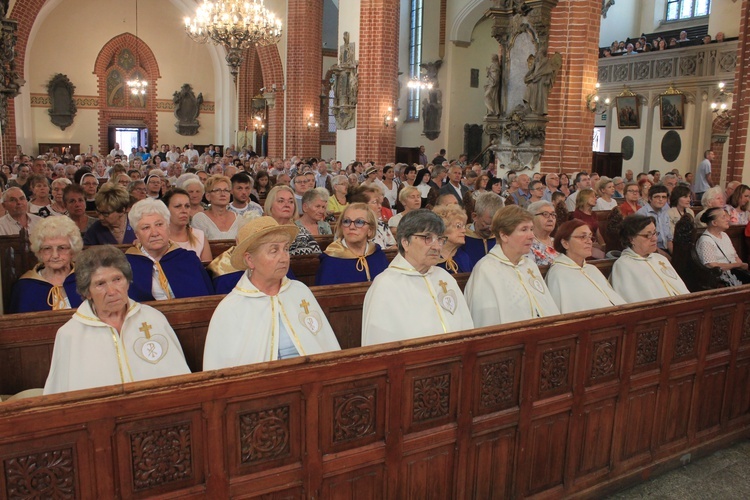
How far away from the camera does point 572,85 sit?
1067cm

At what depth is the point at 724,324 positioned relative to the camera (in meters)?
3.96

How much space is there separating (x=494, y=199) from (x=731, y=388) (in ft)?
7.56

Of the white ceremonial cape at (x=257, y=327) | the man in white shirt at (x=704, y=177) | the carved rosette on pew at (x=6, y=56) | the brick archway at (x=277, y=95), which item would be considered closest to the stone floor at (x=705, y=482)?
the white ceremonial cape at (x=257, y=327)

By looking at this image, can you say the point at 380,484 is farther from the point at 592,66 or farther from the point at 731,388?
the point at 592,66

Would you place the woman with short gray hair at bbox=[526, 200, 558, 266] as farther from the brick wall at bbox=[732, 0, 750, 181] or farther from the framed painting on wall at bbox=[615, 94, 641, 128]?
the framed painting on wall at bbox=[615, 94, 641, 128]

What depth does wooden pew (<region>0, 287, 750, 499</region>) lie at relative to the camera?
2096mm

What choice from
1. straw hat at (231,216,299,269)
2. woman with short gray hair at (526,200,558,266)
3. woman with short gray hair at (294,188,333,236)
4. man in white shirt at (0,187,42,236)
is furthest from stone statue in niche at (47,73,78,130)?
straw hat at (231,216,299,269)

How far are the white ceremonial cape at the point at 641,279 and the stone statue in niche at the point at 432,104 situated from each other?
62.9ft

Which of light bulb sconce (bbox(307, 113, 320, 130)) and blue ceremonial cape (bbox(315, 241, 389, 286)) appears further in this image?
light bulb sconce (bbox(307, 113, 320, 130))

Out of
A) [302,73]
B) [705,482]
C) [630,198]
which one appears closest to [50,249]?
[705,482]

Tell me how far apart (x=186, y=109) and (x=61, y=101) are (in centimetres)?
506

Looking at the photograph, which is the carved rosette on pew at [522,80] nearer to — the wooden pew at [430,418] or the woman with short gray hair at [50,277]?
the wooden pew at [430,418]

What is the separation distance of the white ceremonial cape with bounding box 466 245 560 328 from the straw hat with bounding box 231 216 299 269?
4.13 ft

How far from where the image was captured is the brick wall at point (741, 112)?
9.95 metres
